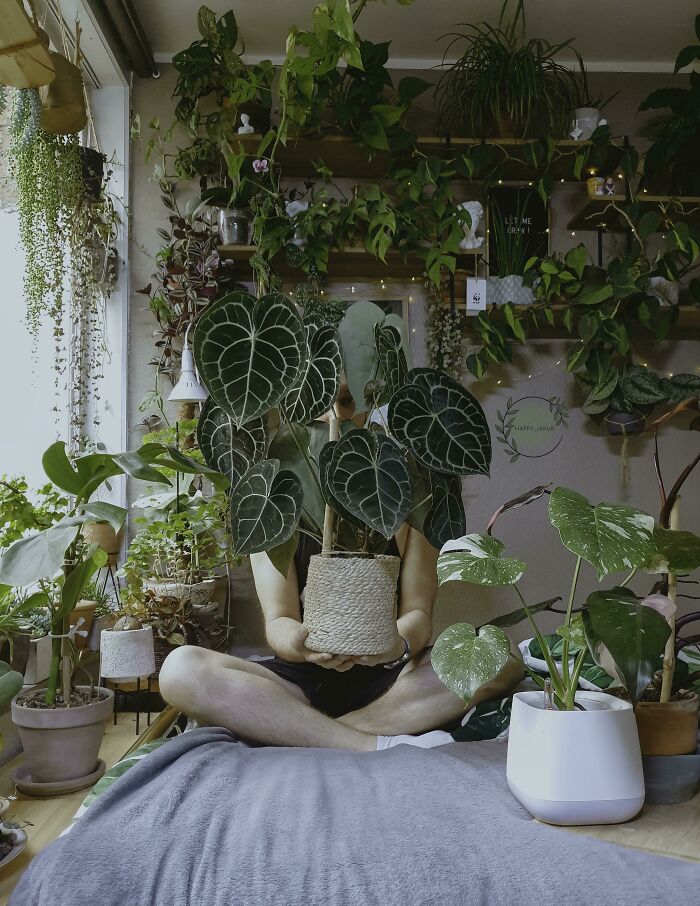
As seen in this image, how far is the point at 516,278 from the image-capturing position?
10.6 feet

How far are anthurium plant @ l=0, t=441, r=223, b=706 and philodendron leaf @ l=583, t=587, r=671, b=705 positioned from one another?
2.50 feet

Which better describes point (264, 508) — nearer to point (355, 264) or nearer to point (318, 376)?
point (318, 376)

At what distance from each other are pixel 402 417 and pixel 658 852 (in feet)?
2.69

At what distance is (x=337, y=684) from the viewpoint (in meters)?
2.12

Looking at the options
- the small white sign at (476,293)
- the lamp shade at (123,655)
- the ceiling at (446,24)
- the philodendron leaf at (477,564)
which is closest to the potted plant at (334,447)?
the philodendron leaf at (477,564)

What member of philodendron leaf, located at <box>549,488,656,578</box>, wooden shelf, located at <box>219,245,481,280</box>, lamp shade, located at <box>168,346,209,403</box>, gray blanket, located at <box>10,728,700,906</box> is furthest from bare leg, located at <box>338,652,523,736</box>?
wooden shelf, located at <box>219,245,481,280</box>

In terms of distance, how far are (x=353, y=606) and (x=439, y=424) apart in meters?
0.38

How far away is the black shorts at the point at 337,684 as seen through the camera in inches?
82.4

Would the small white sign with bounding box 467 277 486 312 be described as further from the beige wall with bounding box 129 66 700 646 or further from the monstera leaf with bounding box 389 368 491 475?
the monstera leaf with bounding box 389 368 491 475

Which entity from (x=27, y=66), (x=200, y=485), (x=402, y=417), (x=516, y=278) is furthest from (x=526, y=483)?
→ (x=27, y=66)

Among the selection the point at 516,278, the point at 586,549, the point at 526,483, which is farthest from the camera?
the point at 526,483

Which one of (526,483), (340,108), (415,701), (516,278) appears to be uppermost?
(340,108)

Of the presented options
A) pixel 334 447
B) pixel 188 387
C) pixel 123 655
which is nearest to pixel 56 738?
pixel 123 655

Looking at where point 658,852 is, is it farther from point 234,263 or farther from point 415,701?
point 234,263
